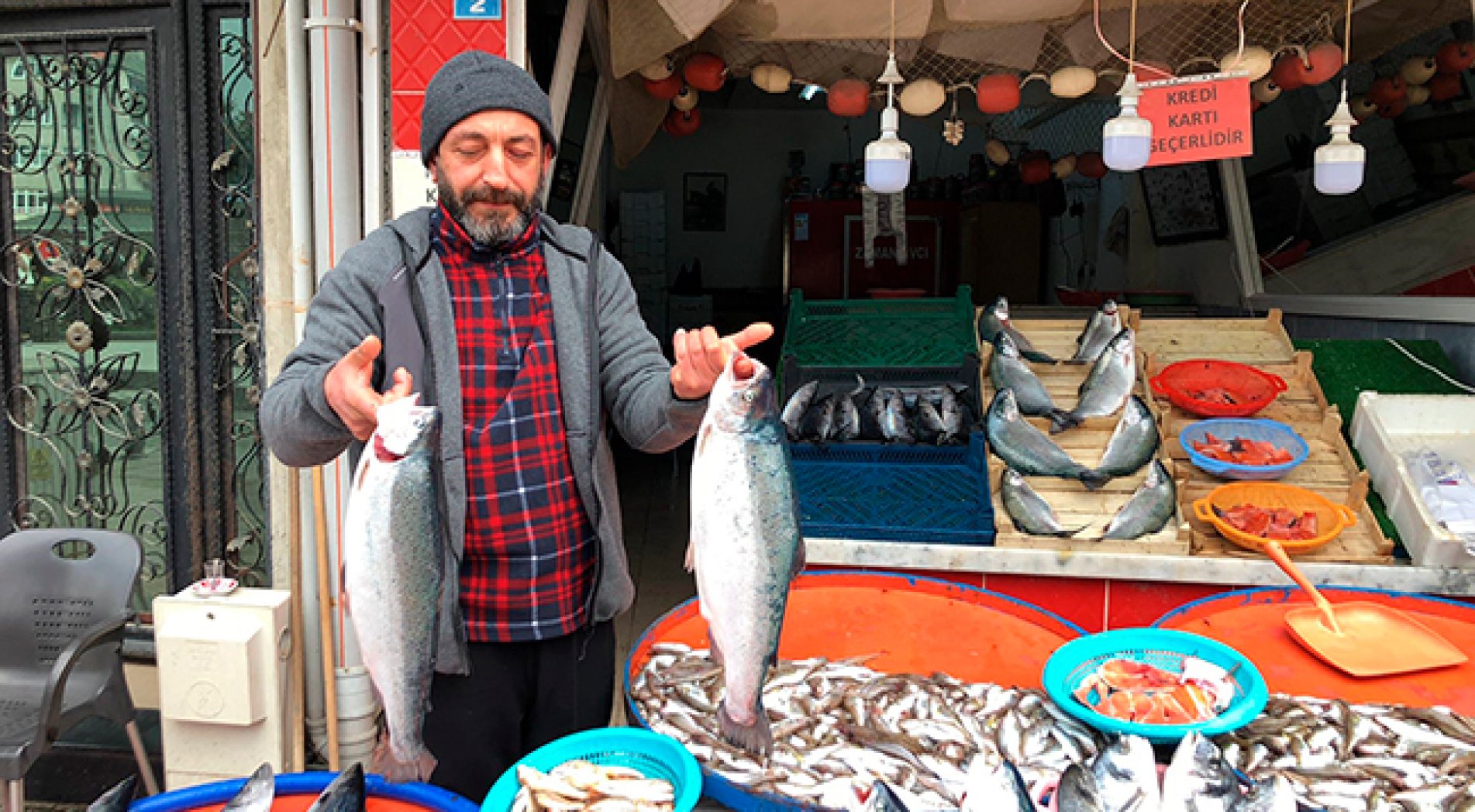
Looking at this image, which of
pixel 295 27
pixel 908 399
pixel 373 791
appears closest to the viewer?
pixel 373 791

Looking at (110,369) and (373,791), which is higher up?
(110,369)

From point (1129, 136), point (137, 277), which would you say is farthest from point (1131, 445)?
point (137, 277)

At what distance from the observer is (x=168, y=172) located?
4.53 m

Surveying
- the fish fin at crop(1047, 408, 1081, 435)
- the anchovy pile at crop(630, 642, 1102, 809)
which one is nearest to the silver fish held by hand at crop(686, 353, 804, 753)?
the anchovy pile at crop(630, 642, 1102, 809)

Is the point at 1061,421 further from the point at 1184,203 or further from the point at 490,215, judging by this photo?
the point at 1184,203

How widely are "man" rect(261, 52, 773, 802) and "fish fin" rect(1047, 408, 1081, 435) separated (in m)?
3.00

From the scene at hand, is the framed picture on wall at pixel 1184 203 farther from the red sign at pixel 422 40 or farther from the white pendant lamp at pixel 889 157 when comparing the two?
the red sign at pixel 422 40

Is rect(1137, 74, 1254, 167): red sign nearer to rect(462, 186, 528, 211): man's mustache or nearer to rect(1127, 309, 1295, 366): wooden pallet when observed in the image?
rect(1127, 309, 1295, 366): wooden pallet

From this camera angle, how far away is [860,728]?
2.48 m

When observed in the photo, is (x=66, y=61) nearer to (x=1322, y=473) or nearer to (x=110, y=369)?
(x=110, y=369)

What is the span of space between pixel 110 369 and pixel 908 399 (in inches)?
151

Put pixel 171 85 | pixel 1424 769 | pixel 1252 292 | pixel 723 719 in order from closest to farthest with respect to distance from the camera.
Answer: pixel 723 719 → pixel 1424 769 → pixel 171 85 → pixel 1252 292

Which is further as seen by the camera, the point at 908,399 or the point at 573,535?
the point at 908,399

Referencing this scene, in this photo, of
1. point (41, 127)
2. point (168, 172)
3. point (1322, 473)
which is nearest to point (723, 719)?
point (1322, 473)
